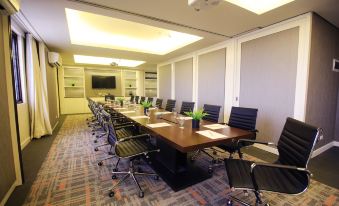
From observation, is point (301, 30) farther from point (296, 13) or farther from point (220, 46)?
point (220, 46)

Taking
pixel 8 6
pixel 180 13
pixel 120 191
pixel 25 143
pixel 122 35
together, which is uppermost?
pixel 122 35

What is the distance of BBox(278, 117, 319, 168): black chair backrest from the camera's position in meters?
1.29

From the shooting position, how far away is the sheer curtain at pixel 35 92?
389 cm

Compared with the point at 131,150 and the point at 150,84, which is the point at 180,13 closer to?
the point at 131,150

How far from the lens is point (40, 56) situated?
4.38 m

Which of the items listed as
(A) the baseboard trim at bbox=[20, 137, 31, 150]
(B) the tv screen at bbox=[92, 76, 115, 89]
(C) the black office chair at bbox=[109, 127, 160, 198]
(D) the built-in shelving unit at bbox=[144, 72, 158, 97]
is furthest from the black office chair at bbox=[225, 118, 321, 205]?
(D) the built-in shelving unit at bbox=[144, 72, 158, 97]

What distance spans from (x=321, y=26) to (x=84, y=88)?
9.29m

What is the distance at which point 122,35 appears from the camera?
182 inches

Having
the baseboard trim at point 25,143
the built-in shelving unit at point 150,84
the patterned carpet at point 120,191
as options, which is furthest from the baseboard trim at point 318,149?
the built-in shelving unit at point 150,84

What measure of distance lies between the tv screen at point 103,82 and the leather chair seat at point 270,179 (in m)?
8.67

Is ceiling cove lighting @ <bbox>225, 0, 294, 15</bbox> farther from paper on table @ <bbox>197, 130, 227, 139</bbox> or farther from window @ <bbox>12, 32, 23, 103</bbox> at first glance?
window @ <bbox>12, 32, 23, 103</bbox>

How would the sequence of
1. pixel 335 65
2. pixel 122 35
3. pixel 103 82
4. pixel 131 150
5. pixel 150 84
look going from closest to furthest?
pixel 131 150 → pixel 335 65 → pixel 122 35 → pixel 103 82 → pixel 150 84

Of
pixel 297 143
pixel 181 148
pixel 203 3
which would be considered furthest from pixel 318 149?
pixel 203 3

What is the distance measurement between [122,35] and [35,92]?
2624 mm
